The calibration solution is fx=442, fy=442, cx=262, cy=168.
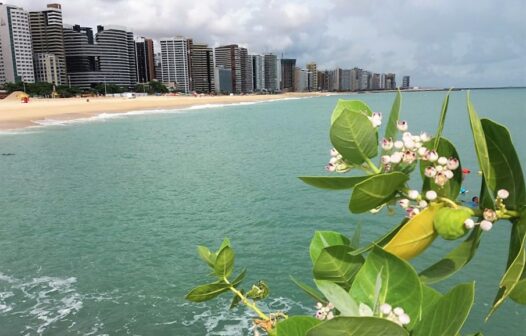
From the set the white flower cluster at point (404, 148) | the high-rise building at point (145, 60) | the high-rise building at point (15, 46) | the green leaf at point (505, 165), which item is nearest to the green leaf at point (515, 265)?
the green leaf at point (505, 165)

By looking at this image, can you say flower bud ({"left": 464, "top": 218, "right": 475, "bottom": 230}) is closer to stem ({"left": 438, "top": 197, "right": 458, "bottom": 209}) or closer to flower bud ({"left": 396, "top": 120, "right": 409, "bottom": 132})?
stem ({"left": 438, "top": 197, "right": 458, "bottom": 209})

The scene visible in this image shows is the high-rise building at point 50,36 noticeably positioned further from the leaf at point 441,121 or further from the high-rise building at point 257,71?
the leaf at point 441,121

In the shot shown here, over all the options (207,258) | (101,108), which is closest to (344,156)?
(207,258)

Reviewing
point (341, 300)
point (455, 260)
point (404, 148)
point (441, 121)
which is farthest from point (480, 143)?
point (341, 300)

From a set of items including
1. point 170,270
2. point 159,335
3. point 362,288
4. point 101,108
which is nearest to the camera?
point 362,288

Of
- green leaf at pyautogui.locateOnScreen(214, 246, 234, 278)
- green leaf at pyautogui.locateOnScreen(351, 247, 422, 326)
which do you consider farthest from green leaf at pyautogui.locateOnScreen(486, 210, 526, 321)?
green leaf at pyautogui.locateOnScreen(214, 246, 234, 278)

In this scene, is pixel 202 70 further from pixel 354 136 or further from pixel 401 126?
pixel 354 136

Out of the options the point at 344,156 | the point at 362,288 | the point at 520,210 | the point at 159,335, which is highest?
the point at 344,156

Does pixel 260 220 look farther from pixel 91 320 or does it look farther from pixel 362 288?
pixel 362 288
